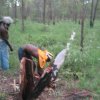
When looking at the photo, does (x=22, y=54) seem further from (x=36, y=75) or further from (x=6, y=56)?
(x=6, y=56)

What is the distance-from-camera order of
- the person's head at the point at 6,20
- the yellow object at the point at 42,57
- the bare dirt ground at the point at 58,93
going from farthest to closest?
the person's head at the point at 6,20 < the bare dirt ground at the point at 58,93 < the yellow object at the point at 42,57

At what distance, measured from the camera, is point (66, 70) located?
777cm

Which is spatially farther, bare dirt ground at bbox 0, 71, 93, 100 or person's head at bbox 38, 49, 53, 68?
bare dirt ground at bbox 0, 71, 93, 100

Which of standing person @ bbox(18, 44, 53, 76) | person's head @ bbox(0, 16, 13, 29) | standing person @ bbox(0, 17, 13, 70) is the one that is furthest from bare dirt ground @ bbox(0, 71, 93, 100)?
person's head @ bbox(0, 16, 13, 29)

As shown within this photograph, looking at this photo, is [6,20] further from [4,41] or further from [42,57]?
[42,57]

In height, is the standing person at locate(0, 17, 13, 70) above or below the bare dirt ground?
above

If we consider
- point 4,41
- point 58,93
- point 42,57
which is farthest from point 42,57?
point 4,41

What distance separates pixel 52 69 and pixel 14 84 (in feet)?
4.02

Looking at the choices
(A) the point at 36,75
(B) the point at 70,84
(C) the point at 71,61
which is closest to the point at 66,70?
(C) the point at 71,61

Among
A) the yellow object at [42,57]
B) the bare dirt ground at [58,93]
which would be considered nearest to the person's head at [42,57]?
the yellow object at [42,57]

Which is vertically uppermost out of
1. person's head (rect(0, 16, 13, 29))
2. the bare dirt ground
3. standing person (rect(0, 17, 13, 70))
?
person's head (rect(0, 16, 13, 29))

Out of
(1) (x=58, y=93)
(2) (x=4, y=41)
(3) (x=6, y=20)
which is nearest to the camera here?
(1) (x=58, y=93)

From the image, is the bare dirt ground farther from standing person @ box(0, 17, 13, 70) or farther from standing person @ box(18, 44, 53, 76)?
standing person @ box(0, 17, 13, 70)

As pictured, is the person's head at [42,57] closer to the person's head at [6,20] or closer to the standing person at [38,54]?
the standing person at [38,54]
